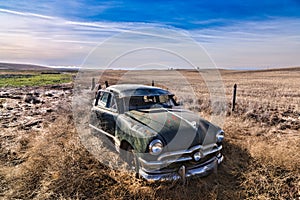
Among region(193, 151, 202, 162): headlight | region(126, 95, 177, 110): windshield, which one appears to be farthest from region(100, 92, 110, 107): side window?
region(193, 151, 202, 162): headlight

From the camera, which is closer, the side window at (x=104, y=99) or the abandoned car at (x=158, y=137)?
the abandoned car at (x=158, y=137)

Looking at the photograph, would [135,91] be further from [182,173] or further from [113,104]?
[182,173]

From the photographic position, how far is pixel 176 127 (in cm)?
A: 383

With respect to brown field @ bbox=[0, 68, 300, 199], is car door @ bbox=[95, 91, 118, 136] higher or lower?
higher

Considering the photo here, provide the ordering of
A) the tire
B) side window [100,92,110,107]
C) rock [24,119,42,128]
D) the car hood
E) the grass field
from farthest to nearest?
the grass field
rock [24,119,42,128]
side window [100,92,110,107]
the tire
the car hood

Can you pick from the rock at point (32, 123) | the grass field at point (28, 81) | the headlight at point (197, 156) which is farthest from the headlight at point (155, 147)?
the grass field at point (28, 81)

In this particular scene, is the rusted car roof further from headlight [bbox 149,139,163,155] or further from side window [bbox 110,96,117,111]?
headlight [bbox 149,139,163,155]

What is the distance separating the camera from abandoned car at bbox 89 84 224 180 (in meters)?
3.51

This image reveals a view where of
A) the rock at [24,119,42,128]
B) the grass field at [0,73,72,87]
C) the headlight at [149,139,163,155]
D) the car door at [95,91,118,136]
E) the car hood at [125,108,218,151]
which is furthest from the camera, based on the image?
the grass field at [0,73,72,87]

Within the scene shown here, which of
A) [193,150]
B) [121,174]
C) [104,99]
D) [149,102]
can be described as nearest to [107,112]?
[104,99]

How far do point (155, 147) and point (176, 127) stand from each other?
619mm

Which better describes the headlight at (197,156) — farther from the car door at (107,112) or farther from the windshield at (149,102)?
the car door at (107,112)

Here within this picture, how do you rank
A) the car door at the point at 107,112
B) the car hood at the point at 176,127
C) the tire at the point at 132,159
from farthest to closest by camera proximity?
the car door at the point at 107,112, the tire at the point at 132,159, the car hood at the point at 176,127

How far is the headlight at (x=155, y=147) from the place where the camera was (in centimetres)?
345
